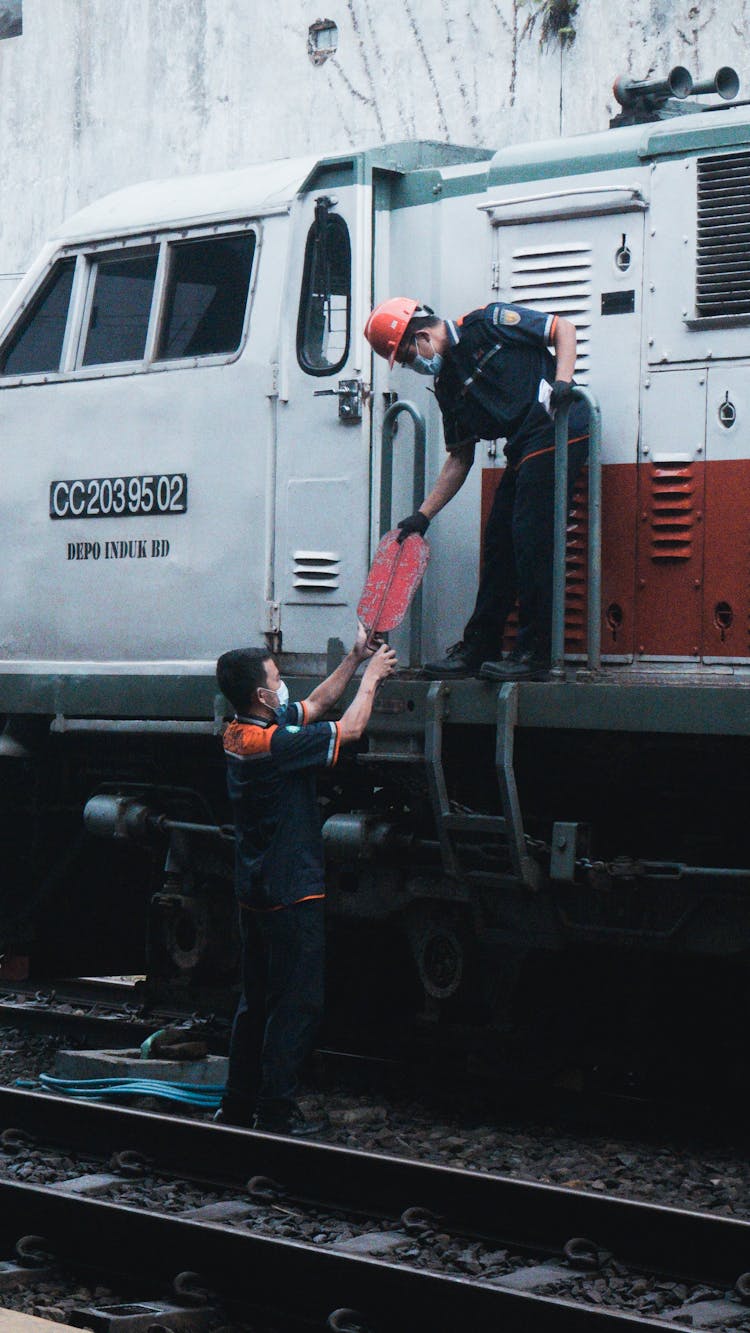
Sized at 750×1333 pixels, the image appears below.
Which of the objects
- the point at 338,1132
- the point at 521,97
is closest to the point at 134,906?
the point at 338,1132

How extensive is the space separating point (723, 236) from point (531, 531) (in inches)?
48.1

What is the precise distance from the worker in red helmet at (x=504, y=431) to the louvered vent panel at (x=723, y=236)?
0.50m

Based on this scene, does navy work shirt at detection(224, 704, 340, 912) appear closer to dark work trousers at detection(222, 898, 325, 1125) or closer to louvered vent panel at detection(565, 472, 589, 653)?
dark work trousers at detection(222, 898, 325, 1125)

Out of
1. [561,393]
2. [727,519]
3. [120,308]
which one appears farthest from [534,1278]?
[120,308]

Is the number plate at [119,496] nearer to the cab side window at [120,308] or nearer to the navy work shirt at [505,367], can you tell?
the cab side window at [120,308]

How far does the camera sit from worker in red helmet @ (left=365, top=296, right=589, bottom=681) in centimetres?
664

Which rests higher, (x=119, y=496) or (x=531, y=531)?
(x=119, y=496)

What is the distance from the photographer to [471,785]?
7.09 metres

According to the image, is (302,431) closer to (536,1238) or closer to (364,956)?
(364,956)

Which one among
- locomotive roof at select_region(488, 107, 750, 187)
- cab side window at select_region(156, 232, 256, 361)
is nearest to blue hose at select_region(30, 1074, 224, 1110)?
cab side window at select_region(156, 232, 256, 361)

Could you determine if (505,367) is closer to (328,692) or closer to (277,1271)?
(328,692)

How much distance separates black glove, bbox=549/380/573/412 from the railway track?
259 cm

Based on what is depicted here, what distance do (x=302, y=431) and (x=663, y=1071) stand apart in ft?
9.46

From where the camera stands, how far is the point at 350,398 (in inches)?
289
